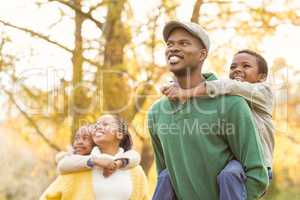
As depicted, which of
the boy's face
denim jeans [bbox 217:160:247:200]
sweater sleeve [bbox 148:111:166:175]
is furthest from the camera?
the boy's face

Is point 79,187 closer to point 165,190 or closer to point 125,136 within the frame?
point 125,136

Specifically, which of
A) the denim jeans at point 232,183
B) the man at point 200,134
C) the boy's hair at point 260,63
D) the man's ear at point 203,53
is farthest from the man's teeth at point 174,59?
the boy's hair at point 260,63

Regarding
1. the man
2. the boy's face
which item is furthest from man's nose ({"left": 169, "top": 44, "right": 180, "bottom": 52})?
the boy's face

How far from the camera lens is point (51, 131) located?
8.27 metres

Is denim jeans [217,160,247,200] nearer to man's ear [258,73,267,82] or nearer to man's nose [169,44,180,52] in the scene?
man's nose [169,44,180,52]

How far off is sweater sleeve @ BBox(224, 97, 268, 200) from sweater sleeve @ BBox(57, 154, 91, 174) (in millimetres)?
1694

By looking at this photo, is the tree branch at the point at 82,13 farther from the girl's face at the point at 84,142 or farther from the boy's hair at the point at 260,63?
the boy's hair at the point at 260,63

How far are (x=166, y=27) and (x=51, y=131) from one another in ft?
17.1

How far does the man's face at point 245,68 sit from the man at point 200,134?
585 millimetres

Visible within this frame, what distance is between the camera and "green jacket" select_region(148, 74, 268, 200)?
310 cm

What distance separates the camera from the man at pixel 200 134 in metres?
3.11

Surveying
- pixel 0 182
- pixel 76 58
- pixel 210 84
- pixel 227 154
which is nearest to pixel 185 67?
pixel 210 84

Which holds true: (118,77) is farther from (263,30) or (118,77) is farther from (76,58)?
(263,30)

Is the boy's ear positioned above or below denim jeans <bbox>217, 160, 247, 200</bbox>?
above
